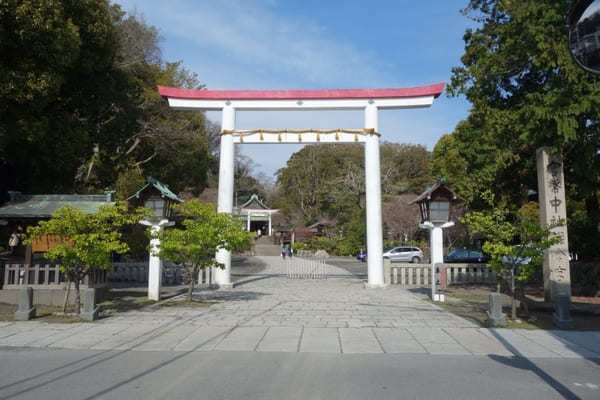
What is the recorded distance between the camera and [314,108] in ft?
52.4

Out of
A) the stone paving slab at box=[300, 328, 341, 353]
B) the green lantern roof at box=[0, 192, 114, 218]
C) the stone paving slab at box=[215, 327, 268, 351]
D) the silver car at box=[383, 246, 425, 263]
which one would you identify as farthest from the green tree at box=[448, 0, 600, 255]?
the silver car at box=[383, 246, 425, 263]

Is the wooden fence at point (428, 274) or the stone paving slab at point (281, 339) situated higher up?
the wooden fence at point (428, 274)

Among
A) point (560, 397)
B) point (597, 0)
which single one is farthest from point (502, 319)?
point (597, 0)

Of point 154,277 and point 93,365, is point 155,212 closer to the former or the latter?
point 154,277

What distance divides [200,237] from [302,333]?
4.36 meters

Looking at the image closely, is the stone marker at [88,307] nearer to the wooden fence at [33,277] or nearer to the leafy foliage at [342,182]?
the wooden fence at [33,277]

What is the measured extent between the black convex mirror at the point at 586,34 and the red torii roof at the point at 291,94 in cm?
1252

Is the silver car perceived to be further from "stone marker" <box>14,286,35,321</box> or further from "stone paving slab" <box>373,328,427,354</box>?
"stone marker" <box>14,286,35,321</box>

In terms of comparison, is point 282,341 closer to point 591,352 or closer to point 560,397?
point 560,397

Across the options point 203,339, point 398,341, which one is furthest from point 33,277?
point 398,341

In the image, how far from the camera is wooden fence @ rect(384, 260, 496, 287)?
54.3 ft

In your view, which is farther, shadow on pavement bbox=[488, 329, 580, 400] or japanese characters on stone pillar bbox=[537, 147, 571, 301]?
japanese characters on stone pillar bbox=[537, 147, 571, 301]

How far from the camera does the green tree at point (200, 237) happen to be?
34.8 feet

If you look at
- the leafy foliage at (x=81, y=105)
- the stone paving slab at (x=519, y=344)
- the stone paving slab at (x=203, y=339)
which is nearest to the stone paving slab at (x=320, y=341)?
the stone paving slab at (x=203, y=339)
